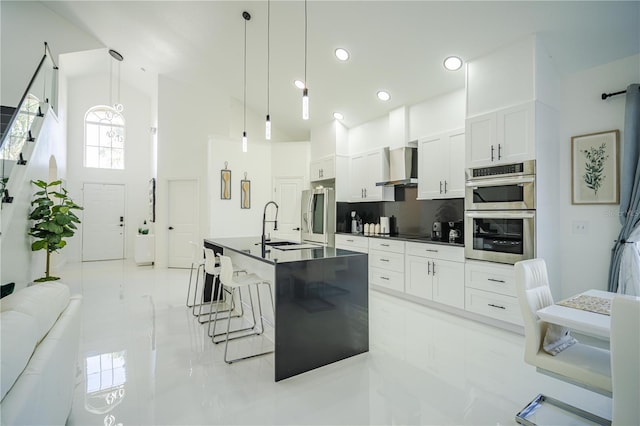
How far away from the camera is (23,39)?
17.9ft

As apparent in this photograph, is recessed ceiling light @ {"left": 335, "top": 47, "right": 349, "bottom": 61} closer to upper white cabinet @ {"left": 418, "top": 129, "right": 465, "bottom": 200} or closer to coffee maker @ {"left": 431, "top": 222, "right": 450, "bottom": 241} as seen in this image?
upper white cabinet @ {"left": 418, "top": 129, "right": 465, "bottom": 200}

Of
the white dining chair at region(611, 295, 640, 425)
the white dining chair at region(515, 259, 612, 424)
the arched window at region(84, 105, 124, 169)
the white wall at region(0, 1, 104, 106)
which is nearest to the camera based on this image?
the white dining chair at region(611, 295, 640, 425)

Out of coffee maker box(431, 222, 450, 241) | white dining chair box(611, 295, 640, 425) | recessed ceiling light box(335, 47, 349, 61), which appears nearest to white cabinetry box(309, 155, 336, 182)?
recessed ceiling light box(335, 47, 349, 61)

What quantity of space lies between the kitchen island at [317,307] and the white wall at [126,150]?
7057 millimetres

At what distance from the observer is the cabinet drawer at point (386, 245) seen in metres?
4.37

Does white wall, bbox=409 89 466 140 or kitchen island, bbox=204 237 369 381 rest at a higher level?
white wall, bbox=409 89 466 140

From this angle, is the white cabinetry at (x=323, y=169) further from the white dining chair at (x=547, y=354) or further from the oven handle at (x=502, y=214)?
the white dining chair at (x=547, y=354)

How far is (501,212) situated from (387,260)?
68.4 inches

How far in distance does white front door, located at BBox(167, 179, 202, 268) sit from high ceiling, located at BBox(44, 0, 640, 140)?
7.52 feet

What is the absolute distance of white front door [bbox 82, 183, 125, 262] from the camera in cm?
797

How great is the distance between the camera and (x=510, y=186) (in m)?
3.22

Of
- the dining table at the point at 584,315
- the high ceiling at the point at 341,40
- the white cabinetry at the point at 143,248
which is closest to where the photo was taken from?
the dining table at the point at 584,315

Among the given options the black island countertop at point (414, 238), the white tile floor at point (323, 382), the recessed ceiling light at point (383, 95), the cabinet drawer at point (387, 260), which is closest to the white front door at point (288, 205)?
the black island countertop at point (414, 238)

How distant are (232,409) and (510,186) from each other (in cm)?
318
